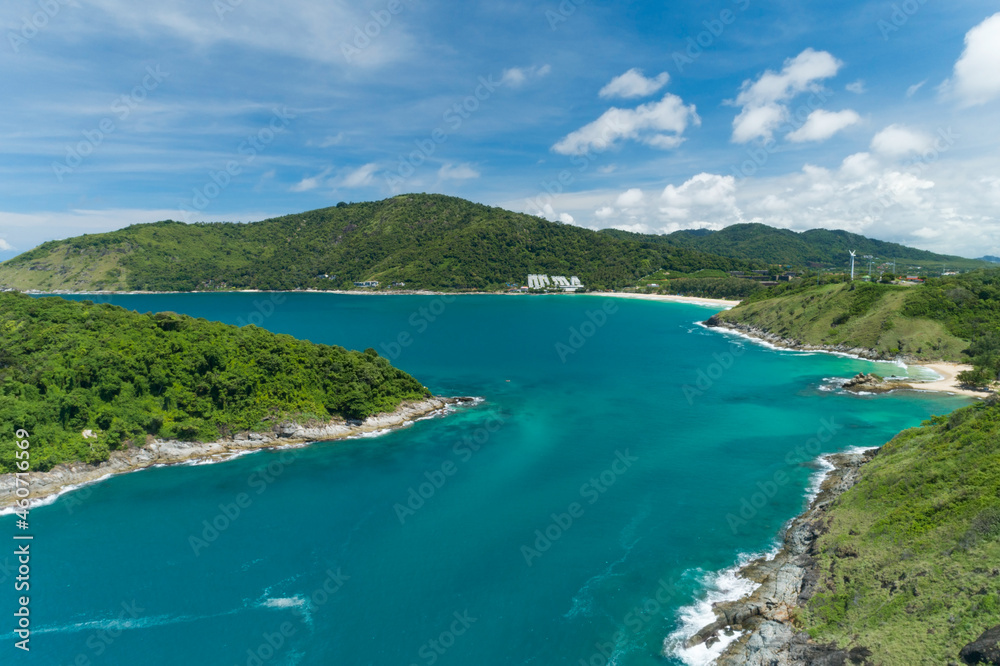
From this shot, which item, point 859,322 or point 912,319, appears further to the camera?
point 859,322

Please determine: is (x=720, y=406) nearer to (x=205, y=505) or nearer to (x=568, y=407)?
(x=568, y=407)

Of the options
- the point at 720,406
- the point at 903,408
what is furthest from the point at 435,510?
the point at 903,408

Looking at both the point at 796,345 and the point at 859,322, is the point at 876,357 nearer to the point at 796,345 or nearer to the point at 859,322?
the point at 859,322

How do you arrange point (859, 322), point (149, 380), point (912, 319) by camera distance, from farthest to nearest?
point (859, 322) → point (912, 319) → point (149, 380)

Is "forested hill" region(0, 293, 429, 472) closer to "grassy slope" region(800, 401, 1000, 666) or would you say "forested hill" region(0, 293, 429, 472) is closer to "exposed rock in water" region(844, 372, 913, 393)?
"grassy slope" region(800, 401, 1000, 666)

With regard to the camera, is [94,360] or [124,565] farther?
[94,360]

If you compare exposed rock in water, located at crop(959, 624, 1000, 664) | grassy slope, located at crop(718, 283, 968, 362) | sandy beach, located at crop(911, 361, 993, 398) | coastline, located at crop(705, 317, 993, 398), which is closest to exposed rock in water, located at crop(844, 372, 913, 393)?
coastline, located at crop(705, 317, 993, 398)

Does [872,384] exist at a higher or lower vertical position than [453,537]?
higher

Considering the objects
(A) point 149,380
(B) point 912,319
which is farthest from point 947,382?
(A) point 149,380
